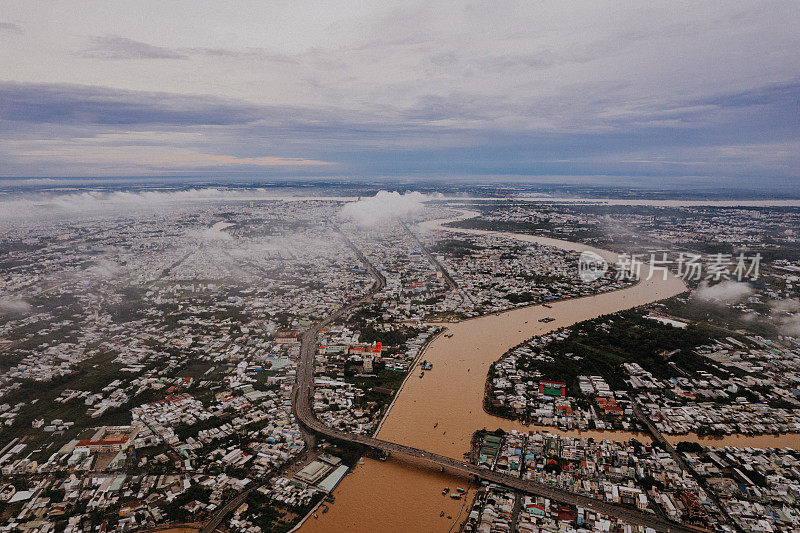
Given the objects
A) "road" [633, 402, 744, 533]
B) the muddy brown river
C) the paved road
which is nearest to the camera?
"road" [633, 402, 744, 533]

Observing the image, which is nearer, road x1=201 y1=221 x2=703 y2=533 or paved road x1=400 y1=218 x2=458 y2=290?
road x1=201 y1=221 x2=703 y2=533

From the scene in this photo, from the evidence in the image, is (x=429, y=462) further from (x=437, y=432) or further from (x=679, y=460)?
(x=679, y=460)

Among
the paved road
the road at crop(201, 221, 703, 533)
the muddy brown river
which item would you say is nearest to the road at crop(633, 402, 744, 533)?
the muddy brown river

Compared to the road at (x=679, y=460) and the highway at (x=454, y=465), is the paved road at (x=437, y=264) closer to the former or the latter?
the highway at (x=454, y=465)

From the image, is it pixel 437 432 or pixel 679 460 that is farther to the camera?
pixel 437 432

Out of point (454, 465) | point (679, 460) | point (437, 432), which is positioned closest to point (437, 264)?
point (437, 432)

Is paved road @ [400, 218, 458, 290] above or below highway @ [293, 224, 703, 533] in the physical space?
above

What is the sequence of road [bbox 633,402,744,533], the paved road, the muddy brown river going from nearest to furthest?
road [bbox 633,402,744,533]
the muddy brown river
the paved road

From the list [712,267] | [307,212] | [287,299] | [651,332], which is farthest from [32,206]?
[712,267]

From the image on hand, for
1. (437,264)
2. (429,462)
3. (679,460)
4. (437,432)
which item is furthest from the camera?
(437,264)

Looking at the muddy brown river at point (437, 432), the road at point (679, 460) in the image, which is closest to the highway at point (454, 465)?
the muddy brown river at point (437, 432)

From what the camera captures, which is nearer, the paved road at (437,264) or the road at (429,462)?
the road at (429,462)

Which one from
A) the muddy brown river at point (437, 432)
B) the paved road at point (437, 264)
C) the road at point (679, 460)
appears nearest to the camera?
the road at point (679, 460)

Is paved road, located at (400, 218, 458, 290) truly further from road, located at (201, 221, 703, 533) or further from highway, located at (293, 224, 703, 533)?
road, located at (201, 221, 703, 533)
